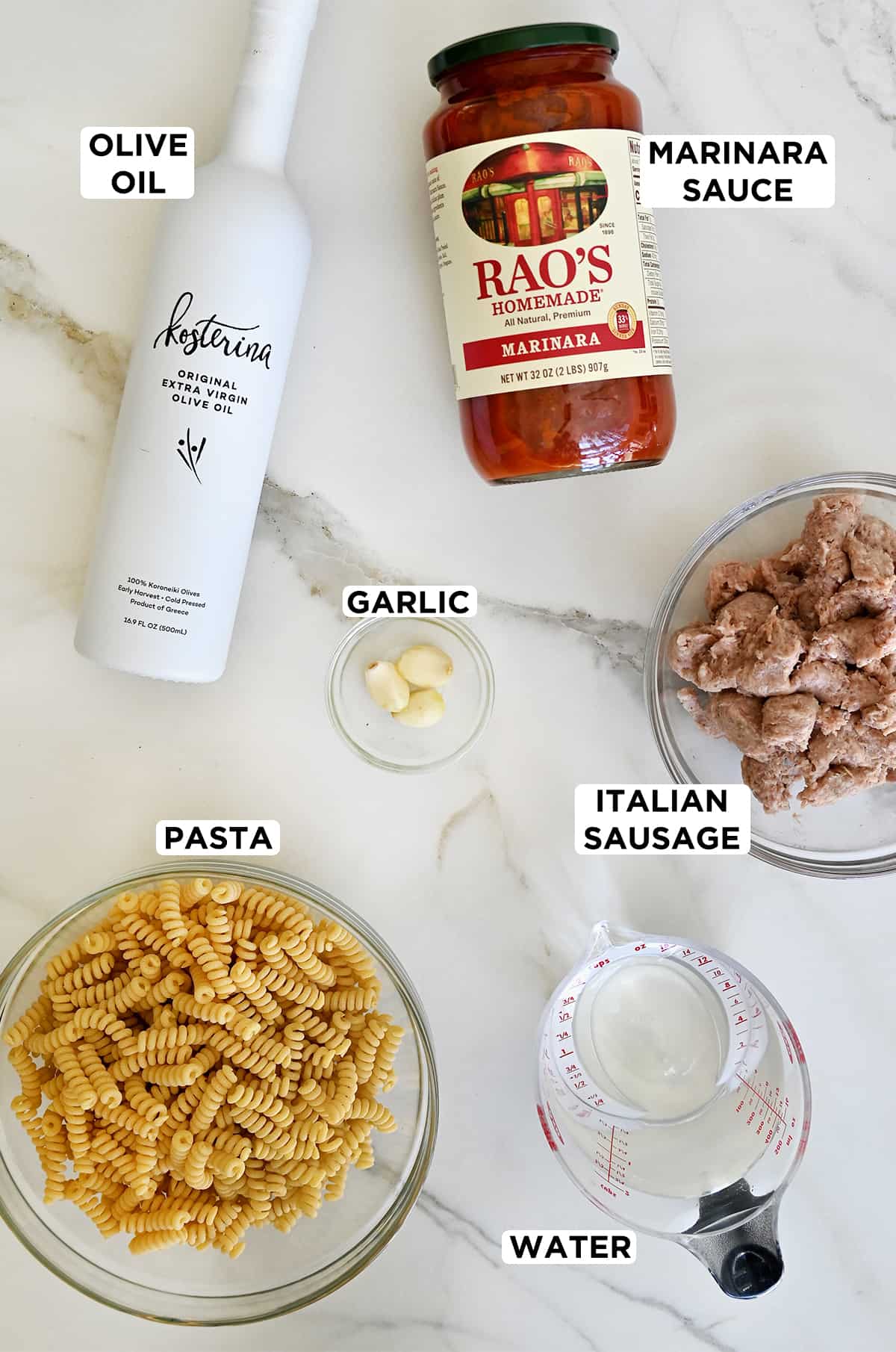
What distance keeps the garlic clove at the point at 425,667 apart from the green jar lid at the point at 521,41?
390 millimetres

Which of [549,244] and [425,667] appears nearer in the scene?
[549,244]

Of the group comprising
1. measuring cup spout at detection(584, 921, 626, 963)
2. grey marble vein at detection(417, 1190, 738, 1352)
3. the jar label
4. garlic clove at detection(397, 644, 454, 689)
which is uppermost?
the jar label

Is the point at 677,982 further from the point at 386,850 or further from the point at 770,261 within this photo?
the point at 770,261

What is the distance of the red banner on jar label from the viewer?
2.08 feet

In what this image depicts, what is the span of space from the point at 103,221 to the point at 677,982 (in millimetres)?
710

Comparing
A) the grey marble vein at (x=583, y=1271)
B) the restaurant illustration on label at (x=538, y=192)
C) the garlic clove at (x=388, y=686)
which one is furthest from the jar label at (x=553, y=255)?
the grey marble vein at (x=583, y=1271)

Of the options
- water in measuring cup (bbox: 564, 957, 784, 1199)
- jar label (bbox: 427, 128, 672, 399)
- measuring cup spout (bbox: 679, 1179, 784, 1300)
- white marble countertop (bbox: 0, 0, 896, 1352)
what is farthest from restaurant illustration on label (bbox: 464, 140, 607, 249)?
measuring cup spout (bbox: 679, 1179, 784, 1300)

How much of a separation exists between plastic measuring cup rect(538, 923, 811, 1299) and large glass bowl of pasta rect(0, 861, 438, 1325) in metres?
0.11

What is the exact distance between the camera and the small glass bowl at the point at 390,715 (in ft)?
2.51

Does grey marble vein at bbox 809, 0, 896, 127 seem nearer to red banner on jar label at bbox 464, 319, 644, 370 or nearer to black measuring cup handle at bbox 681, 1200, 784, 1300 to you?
red banner on jar label at bbox 464, 319, 644, 370

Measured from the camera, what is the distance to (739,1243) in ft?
2.24

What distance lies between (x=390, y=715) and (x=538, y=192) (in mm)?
378

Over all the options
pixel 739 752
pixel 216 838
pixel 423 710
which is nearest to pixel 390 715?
pixel 423 710

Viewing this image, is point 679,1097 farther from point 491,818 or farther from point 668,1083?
point 491,818
